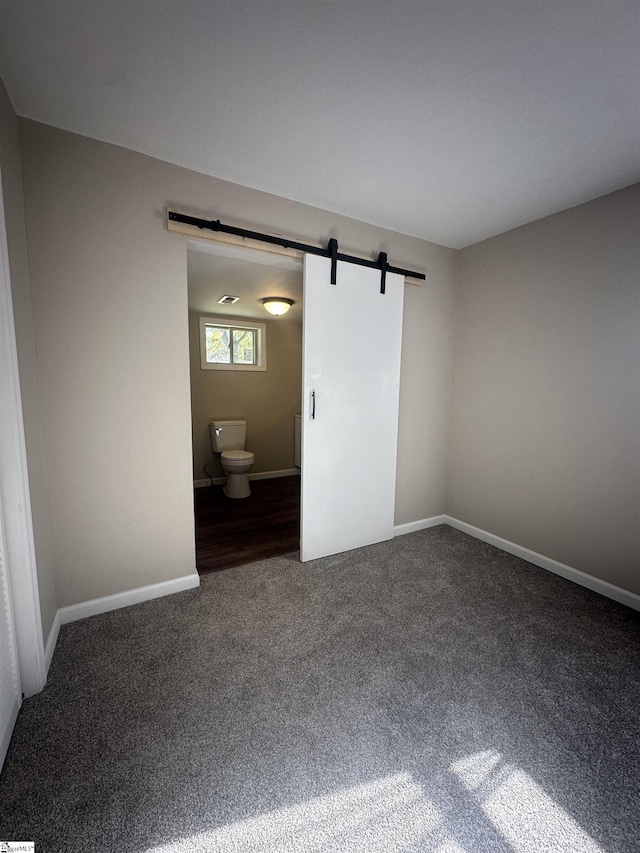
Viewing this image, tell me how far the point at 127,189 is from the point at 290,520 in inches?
109

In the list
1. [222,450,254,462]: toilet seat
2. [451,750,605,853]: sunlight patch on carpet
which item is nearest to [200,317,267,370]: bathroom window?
[222,450,254,462]: toilet seat

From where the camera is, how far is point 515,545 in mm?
2717

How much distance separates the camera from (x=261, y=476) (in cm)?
493

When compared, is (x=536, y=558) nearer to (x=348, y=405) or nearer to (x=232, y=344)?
(x=348, y=405)

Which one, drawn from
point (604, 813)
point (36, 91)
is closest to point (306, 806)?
point (604, 813)

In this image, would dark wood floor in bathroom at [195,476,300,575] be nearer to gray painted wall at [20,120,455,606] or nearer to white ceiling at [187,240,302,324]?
gray painted wall at [20,120,455,606]

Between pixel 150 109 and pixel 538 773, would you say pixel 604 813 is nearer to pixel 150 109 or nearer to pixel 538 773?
pixel 538 773

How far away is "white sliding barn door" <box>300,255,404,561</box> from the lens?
242 centimetres

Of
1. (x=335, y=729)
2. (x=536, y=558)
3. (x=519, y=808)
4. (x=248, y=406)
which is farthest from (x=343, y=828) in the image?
(x=248, y=406)

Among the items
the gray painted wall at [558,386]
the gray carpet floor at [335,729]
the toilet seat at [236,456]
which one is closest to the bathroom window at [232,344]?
the toilet seat at [236,456]

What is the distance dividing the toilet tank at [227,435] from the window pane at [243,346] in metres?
0.89

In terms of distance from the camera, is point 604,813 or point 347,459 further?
point 347,459

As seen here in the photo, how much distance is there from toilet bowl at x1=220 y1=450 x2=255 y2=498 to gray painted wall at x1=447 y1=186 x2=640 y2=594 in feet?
7.50

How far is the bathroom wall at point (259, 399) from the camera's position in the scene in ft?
14.5
